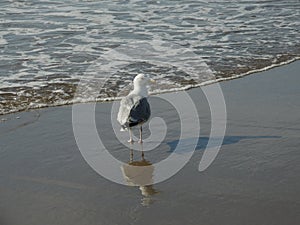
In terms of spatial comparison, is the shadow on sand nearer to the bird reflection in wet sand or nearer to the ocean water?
the bird reflection in wet sand

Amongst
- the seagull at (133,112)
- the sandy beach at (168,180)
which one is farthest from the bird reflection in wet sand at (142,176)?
the seagull at (133,112)

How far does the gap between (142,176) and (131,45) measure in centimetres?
617

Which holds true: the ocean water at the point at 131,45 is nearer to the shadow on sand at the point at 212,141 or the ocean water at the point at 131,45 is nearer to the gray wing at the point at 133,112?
the gray wing at the point at 133,112

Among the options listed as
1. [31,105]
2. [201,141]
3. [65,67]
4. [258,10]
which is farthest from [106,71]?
[258,10]

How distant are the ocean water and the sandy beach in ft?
4.29

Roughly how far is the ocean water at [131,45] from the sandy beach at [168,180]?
131 cm

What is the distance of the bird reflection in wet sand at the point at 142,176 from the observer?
16.6 ft

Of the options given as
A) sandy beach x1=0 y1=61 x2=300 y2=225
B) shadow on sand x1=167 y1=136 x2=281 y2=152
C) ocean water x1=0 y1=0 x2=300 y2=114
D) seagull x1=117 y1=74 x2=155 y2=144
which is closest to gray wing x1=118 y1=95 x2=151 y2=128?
seagull x1=117 y1=74 x2=155 y2=144

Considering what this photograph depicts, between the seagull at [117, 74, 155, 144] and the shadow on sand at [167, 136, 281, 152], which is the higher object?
the seagull at [117, 74, 155, 144]

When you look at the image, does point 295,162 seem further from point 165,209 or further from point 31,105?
point 31,105

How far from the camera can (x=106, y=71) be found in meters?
9.66

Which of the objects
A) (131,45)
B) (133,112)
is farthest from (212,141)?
(131,45)

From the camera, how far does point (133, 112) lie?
628 cm

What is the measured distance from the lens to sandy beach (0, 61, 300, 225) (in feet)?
15.1
